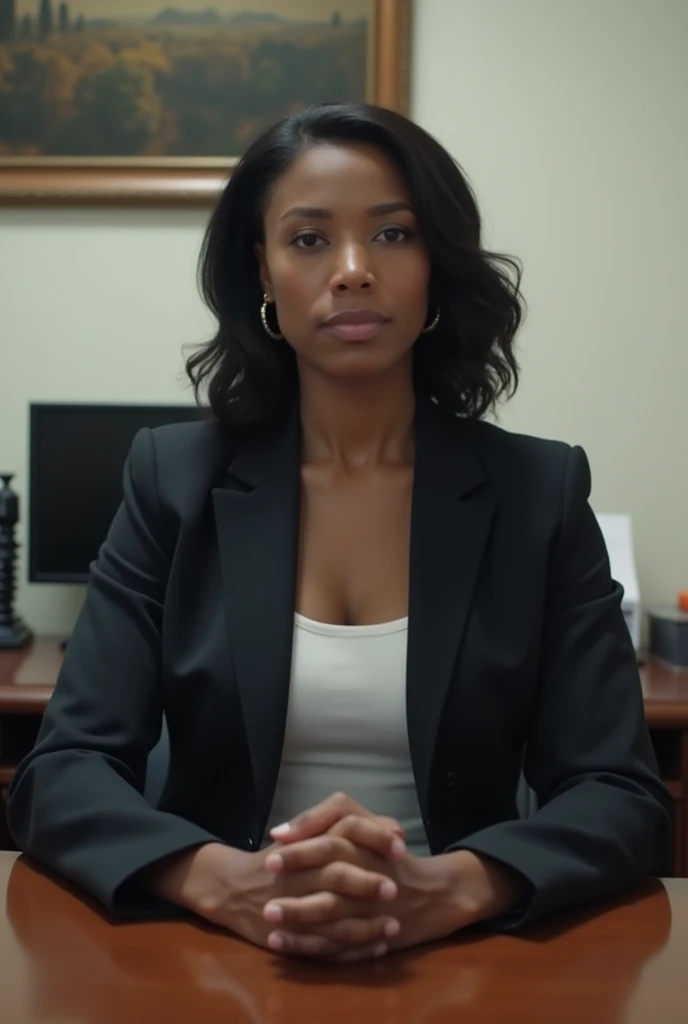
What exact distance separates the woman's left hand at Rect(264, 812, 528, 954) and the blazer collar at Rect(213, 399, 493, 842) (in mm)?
279

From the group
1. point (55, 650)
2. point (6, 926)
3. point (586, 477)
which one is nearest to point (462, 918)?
point (6, 926)

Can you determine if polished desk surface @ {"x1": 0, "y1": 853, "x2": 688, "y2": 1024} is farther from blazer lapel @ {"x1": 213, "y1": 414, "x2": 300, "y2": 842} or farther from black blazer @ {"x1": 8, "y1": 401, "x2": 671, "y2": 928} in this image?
blazer lapel @ {"x1": 213, "y1": 414, "x2": 300, "y2": 842}

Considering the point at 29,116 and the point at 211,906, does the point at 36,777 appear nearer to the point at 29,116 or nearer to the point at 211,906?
the point at 211,906

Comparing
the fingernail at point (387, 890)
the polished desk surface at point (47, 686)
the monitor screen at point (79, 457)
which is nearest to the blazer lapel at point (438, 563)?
the fingernail at point (387, 890)

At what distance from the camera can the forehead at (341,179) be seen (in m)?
1.26

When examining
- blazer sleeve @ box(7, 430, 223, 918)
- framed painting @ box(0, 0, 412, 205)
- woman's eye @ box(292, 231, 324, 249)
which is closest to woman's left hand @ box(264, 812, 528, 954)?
blazer sleeve @ box(7, 430, 223, 918)

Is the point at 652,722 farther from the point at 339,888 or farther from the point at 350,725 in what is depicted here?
the point at 339,888

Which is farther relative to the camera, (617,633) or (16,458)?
(16,458)

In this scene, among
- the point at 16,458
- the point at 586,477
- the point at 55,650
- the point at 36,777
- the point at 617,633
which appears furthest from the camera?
the point at 16,458

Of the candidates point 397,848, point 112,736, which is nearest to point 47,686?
point 112,736

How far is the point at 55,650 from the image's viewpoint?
2211mm

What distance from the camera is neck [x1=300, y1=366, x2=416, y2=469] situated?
4.53ft

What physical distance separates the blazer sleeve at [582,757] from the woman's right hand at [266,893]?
Answer: 0.39 ft

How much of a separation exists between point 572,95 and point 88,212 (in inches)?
42.4
